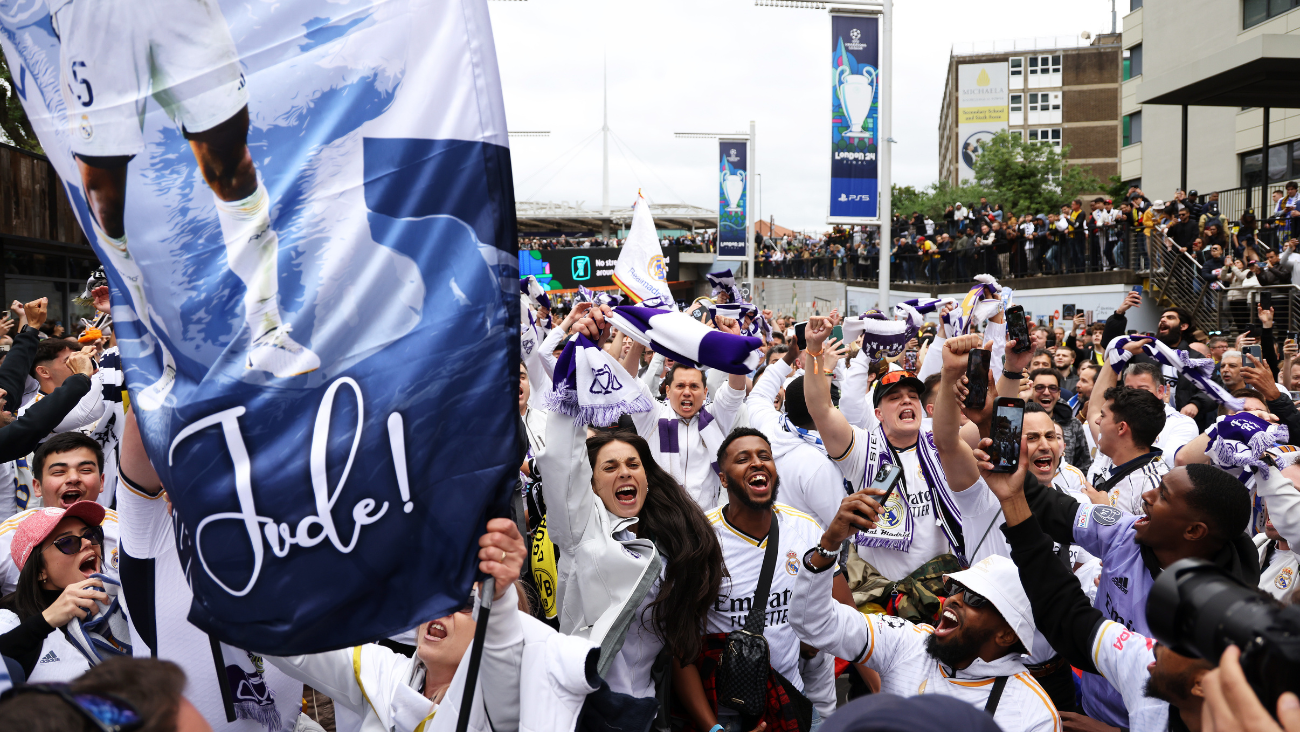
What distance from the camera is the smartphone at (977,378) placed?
11.8ft

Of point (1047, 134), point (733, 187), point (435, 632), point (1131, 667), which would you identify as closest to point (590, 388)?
point (435, 632)

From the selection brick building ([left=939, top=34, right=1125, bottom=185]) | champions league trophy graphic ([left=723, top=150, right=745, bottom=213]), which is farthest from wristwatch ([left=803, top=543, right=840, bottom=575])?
brick building ([left=939, top=34, right=1125, bottom=185])

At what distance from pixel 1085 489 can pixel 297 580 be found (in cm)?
432

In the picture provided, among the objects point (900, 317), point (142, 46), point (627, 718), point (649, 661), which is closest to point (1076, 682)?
point (649, 661)

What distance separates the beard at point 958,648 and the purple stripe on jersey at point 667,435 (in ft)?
8.04

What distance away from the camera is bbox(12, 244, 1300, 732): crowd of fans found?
2.81 meters

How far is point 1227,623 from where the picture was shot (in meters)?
1.59

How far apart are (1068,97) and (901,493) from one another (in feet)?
241

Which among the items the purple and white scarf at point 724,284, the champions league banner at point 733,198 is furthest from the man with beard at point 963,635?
the champions league banner at point 733,198

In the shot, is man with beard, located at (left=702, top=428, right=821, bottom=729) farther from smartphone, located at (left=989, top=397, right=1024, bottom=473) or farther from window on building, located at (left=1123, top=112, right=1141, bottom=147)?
window on building, located at (left=1123, top=112, right=1141, bottom=147)

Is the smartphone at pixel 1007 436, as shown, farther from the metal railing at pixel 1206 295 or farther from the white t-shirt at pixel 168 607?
the metal railing at pixel 1206 295

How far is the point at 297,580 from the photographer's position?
2305 millimetres

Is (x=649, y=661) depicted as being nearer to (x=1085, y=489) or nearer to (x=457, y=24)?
(x=457, y=24)

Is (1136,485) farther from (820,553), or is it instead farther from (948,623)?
(820,553)
